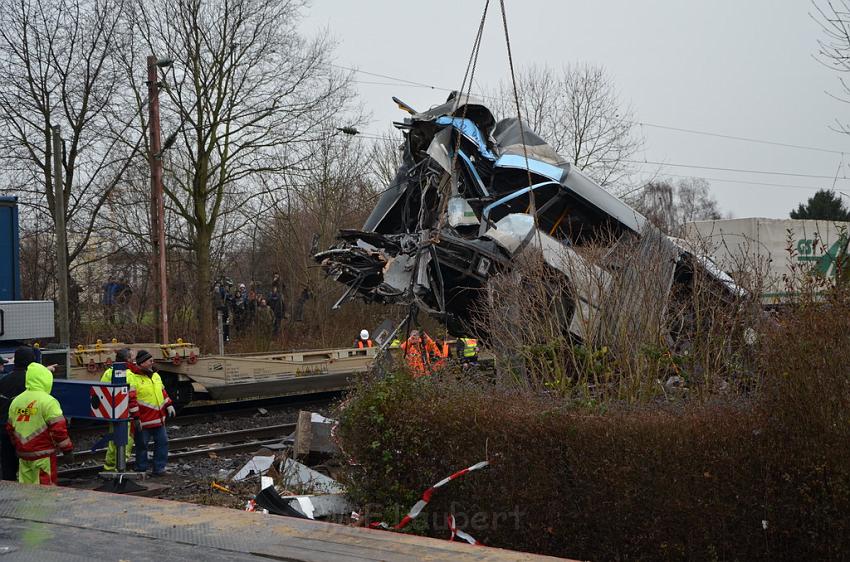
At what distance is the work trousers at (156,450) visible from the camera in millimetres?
10203

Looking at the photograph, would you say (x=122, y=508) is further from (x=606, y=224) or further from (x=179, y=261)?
(x=179, y=261)

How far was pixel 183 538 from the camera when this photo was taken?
573cm

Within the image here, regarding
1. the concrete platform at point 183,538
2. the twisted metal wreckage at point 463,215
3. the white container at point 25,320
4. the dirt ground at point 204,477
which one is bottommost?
the dirt ground at point 204,477

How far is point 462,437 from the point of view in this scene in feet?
21.5

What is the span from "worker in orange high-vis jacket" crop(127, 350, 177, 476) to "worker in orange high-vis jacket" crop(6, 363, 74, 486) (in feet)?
5.94

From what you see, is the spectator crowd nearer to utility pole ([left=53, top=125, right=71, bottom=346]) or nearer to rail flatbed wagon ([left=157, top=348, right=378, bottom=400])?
rail flatbed wagon ([left=157, top=348, right=378, bottom=400])

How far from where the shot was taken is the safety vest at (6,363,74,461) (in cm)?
808

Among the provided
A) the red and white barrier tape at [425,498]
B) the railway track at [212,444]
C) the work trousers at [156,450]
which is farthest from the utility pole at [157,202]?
the red and white barrier tape at [425,498]

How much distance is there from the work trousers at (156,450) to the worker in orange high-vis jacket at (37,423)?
76.9 inches

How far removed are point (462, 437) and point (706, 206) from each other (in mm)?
96085

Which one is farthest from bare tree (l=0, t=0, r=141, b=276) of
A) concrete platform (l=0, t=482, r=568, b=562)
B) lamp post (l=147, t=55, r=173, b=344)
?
concrete platform (l=0, t=482, r=568, b=562)

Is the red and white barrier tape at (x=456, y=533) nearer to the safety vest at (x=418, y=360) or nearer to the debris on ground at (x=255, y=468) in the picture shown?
the safety vest at (x=418, y=360)

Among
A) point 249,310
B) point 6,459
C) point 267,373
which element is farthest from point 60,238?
point 249,310

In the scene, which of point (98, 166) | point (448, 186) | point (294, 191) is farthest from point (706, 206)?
point (448, 186)
